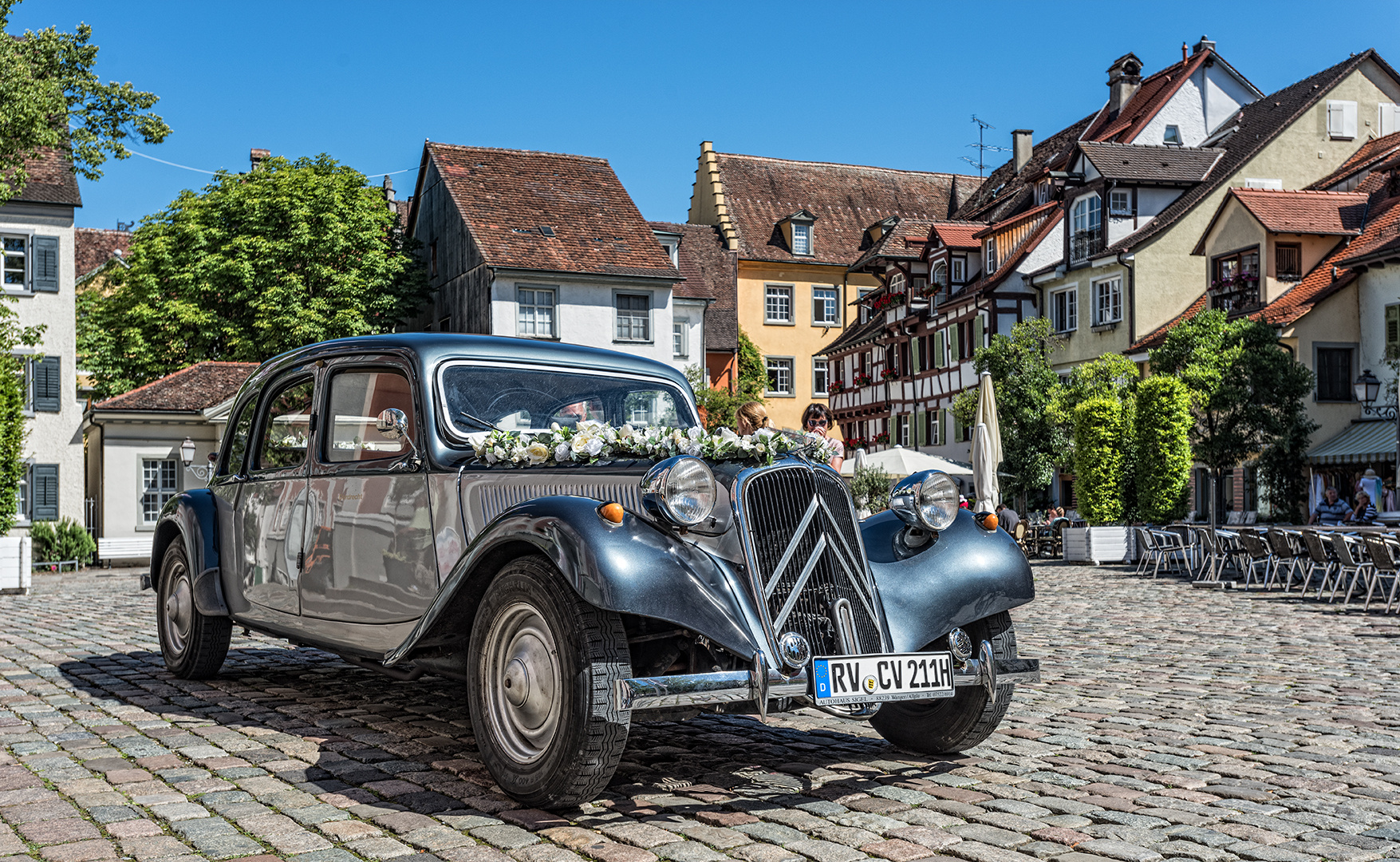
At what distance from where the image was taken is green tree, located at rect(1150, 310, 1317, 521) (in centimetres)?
2730

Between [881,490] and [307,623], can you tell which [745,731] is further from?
[881,490]

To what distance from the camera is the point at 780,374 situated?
202ft

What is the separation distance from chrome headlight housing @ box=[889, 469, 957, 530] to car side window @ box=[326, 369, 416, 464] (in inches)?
90.0

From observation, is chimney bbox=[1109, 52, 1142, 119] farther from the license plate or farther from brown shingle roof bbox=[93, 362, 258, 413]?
the license plate

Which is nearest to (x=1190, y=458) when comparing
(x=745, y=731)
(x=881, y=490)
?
(x=881, y=490)

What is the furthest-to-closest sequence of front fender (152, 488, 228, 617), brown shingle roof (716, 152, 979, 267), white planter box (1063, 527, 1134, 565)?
brown shingle roof (716, 152, 979, 267) < white planter box (1063, 527, 1134, 565) < front fender (152, 488, 228, 617)

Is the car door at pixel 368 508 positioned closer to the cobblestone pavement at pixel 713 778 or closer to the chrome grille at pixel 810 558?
the cobblestone pavement at pixel 713 778

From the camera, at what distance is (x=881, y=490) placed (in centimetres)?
3089

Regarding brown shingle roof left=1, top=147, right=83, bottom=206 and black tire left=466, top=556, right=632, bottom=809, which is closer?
black tire left=466, top=556, right=632, bottom=809

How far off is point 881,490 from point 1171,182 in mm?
14187

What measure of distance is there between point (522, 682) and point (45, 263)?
111 feet

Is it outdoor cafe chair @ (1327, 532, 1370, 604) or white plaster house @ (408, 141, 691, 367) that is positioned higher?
white plaster house @ (408, 141, 691, 367)

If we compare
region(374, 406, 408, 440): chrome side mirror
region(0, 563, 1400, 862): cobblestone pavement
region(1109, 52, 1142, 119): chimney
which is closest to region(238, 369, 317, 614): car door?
region(0, 563, 1400, 862): cobblestone pavement

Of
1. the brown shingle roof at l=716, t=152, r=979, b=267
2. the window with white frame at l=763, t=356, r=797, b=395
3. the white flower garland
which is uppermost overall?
the brown shingle roof at l=716, t=152, r=979, b=267
